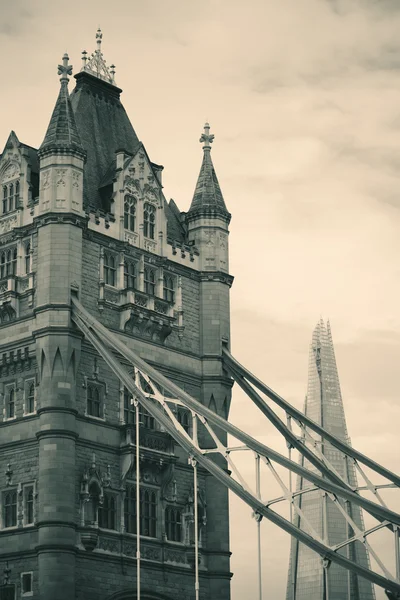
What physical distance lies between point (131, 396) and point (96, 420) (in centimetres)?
320

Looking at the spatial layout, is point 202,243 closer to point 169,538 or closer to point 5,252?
point 5,252

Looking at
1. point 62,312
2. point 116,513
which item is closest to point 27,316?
point 62,312

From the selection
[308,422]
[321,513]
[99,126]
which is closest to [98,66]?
[99,126]

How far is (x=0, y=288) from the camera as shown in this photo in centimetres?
6756

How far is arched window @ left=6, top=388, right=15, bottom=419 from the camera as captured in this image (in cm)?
6519

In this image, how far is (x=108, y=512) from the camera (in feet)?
209

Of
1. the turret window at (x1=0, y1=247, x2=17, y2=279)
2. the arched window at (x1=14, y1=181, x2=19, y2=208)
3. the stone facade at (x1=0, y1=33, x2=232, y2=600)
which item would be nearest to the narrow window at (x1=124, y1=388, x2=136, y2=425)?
the stone facade at (x1=0, y1=33, x2=232, y2=600)

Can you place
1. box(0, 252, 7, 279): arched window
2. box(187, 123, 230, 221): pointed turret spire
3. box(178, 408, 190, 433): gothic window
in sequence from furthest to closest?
box(187, 123, 230, 221): pointed turret spire < box(178, 408, 190, 433): gothic window < box(0, 252, 7, 279): arched window

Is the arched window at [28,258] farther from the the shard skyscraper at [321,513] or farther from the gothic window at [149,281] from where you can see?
the the shard skyscraper at [321,513]

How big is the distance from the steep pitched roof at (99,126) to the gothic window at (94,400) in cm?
1032

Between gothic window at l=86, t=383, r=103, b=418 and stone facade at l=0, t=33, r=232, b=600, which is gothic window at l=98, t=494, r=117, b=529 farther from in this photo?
gothic window at l=86, t=383, r=103, b=418

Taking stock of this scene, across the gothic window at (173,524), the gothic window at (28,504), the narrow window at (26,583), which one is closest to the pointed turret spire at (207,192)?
the gothic window at (173,524)

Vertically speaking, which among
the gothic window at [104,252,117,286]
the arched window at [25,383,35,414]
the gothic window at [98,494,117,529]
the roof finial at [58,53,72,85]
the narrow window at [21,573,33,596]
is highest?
the roof finial at [58,53,72,85]

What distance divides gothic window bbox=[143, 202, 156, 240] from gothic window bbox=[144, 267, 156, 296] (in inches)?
80.0
